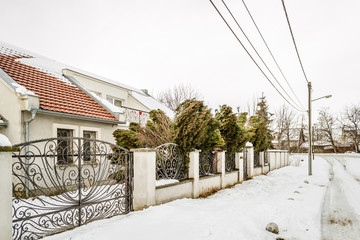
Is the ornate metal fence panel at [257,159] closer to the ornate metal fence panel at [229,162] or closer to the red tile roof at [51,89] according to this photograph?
the ornate metal fence panel at [229,162]

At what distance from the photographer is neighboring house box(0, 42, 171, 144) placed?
270 inches

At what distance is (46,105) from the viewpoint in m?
7.64

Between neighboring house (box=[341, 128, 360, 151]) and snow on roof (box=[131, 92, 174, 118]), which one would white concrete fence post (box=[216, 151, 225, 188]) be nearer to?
snow on roof (box=[131, 92, 174, 118])

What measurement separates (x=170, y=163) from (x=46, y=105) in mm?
4794

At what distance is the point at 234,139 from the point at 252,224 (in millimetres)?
5716

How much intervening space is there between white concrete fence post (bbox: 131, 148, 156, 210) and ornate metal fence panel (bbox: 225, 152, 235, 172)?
17.0 ft

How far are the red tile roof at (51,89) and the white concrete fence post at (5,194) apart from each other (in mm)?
4810

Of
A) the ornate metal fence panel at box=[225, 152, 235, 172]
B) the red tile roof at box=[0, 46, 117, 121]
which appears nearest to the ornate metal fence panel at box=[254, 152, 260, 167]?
the ornate metal fence panel at box=[225, 152, 235, 172]

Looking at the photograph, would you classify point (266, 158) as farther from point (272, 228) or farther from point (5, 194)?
point (5, 194)

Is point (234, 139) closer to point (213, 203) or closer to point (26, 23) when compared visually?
point (213, 203)

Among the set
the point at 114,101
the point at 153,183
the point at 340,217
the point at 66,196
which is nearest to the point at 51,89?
the point at 114,101

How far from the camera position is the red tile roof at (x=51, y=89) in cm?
817

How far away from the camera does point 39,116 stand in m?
7.41

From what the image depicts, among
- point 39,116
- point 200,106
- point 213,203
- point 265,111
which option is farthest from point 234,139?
point 265,111
